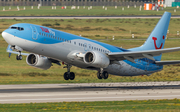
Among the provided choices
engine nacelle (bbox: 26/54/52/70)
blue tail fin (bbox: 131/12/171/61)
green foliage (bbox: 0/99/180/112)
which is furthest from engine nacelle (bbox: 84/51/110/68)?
blue tail fin (bbox: 131/12/171/61)

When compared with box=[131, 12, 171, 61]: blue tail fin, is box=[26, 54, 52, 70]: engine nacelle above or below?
below

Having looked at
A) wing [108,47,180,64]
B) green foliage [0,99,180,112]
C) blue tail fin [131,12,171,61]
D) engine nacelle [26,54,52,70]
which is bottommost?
green foliage [0,99,180,112]

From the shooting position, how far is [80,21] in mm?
125125

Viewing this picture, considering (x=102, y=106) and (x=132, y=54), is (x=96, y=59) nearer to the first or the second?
(x=132, y=54)

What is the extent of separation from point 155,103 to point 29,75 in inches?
1451

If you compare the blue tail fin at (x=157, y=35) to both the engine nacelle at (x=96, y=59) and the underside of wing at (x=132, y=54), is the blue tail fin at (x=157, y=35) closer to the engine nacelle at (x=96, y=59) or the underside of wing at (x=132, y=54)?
the underside of wing at (x=132, y=54)

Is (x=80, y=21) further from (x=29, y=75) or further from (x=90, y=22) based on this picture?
(x=29, y=75)

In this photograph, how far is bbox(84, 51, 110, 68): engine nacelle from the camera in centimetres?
4522

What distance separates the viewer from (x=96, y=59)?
4512cm

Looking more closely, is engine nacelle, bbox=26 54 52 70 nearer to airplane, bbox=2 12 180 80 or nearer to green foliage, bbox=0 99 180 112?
airplane, bbox=2 12 180 80

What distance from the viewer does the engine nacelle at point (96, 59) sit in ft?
148

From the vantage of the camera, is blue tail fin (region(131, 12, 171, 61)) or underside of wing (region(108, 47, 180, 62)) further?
blue tail fin (region(131, 12, 171, 61))

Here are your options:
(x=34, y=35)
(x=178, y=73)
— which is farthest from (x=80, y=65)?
(x=178, y=73)

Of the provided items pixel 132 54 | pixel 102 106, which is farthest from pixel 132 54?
pixel 102 106
